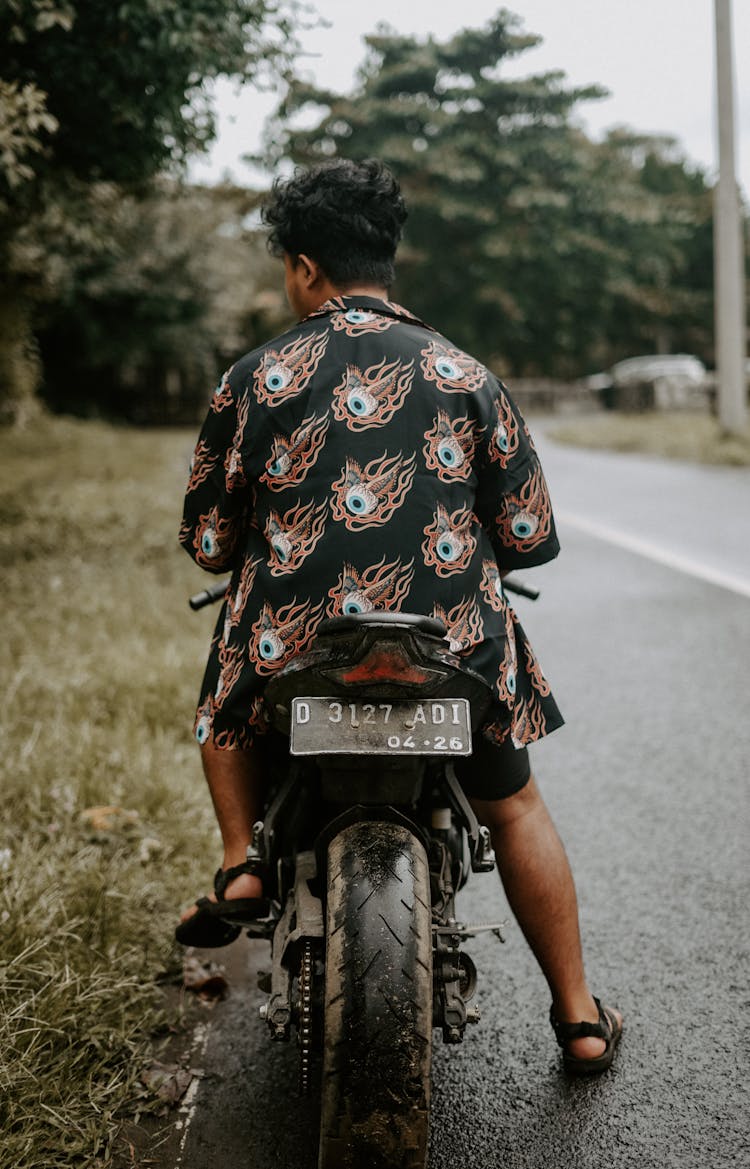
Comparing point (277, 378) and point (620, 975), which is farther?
point (620, 975)

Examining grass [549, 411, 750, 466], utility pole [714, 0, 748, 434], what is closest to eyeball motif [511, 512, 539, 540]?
grass [549, 411, 750, 466]

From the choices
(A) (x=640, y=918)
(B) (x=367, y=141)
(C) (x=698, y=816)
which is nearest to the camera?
(A) (x=640, y=918)

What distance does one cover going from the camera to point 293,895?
261 cm

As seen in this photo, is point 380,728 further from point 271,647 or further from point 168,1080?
point 168,1080

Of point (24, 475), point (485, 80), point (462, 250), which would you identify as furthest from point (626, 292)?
point (24, 475)

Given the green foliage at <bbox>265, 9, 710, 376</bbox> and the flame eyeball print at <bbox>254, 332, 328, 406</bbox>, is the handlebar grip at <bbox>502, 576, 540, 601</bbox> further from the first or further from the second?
the green foliage at <bbox>265, 9, 710, 376</bbox>

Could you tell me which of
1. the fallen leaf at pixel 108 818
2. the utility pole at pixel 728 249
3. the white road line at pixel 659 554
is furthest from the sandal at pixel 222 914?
the utility pole at pixel 728 249

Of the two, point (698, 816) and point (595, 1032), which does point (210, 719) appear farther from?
point (698, 816)

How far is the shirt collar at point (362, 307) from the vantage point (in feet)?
8.75

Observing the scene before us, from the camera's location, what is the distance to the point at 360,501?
8.13 feet

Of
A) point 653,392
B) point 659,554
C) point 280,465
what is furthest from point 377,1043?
point 653,392

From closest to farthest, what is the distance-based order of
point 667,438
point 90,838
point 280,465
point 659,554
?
point 280,465, point 90,838, point 659,554, point 667,438

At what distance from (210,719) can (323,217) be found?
116cm

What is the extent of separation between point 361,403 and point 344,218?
473 millimetres
